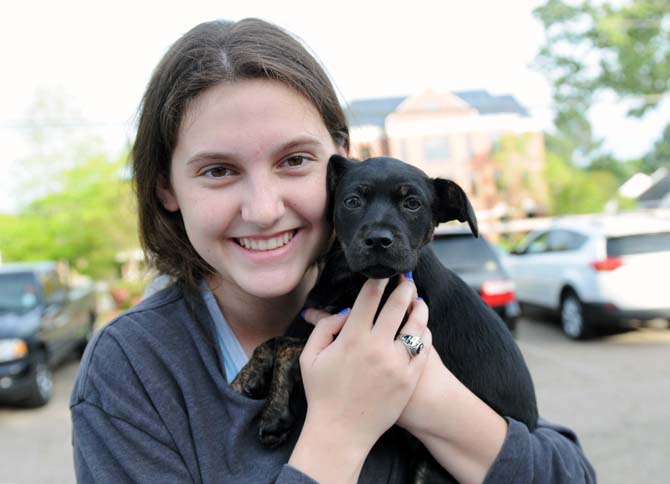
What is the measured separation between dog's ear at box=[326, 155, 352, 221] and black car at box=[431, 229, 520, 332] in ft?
17.4

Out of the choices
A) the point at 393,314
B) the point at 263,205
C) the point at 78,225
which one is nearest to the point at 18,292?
the point at 263,205

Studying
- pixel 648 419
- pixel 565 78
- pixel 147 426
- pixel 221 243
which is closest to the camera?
pixel 147 426

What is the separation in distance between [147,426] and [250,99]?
847 millimetres

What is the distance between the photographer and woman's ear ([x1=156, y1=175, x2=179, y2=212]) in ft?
5.51

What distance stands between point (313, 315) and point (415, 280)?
0.39 m

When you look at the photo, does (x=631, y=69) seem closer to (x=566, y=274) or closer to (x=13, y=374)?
(x=566, y=274)

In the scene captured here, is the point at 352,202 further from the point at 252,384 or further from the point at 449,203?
the point at 252,384

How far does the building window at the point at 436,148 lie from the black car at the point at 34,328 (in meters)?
28.7

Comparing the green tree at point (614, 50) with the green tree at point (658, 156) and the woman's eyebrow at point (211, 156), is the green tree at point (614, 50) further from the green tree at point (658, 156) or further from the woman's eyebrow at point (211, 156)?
the green tree at point (658, 156)

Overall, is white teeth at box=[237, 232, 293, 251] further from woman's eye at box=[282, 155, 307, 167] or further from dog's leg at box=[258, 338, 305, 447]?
dog's leg at box=[258, 338, 305, 447]

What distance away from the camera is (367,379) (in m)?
1.41

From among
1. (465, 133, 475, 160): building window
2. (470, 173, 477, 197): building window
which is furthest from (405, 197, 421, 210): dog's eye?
(470, 173, 477, 197): building window

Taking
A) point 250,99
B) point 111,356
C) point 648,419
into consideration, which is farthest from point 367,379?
point 648,419

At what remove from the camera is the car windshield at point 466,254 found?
7.12 meters
